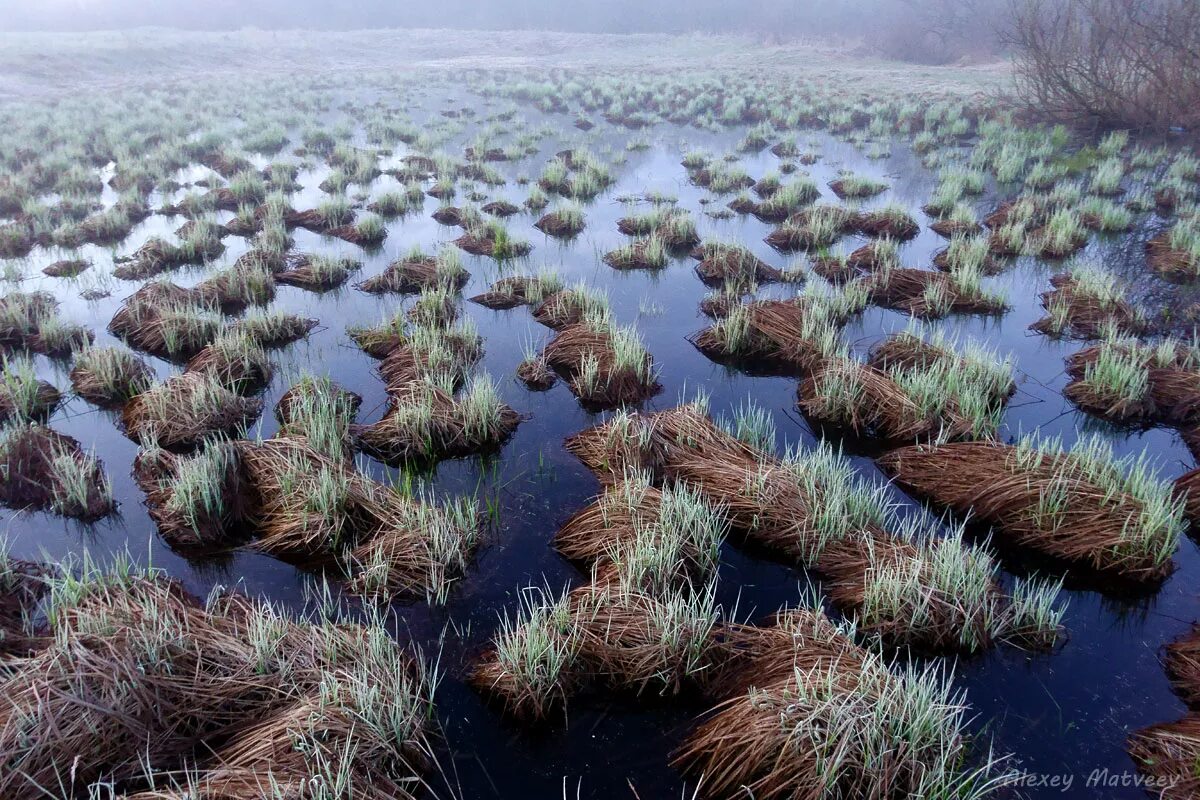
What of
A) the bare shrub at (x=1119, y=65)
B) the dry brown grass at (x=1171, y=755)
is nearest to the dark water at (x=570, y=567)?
the dry brown grass at (x=1171, y=755)

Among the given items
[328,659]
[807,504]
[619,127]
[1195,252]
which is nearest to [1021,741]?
[807,504]

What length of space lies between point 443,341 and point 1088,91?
59.4 feet

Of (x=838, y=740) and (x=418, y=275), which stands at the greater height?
(x=418, y=275)

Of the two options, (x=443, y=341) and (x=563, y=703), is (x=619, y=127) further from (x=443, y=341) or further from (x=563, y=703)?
(x=563, y=703)

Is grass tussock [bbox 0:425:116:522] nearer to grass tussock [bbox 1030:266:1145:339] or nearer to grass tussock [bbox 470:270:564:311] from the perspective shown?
grass tussock [bbox 470:270:564:311]

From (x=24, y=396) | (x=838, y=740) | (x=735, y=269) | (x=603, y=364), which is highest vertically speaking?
(x=735, y=269)

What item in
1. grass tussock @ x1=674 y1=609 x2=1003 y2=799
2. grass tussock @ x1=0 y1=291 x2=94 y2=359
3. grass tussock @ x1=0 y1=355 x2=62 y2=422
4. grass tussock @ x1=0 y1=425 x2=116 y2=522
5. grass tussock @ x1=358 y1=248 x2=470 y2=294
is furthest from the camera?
grass tussock @ x1=358 y1=248 x2=470 y2=294

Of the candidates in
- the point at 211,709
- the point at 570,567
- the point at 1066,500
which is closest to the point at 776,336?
the point at 1066,500

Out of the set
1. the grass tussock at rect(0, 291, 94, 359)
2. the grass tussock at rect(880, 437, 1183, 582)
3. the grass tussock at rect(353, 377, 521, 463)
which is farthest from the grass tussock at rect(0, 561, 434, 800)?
the grass tussock at rect(0, 291, 94, 359)

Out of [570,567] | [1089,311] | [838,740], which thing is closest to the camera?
[838,740]

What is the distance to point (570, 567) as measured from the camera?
439cm

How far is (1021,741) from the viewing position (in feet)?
10.4

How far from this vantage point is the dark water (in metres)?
3.17

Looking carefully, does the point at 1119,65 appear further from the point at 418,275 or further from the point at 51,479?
the point at 51,479
